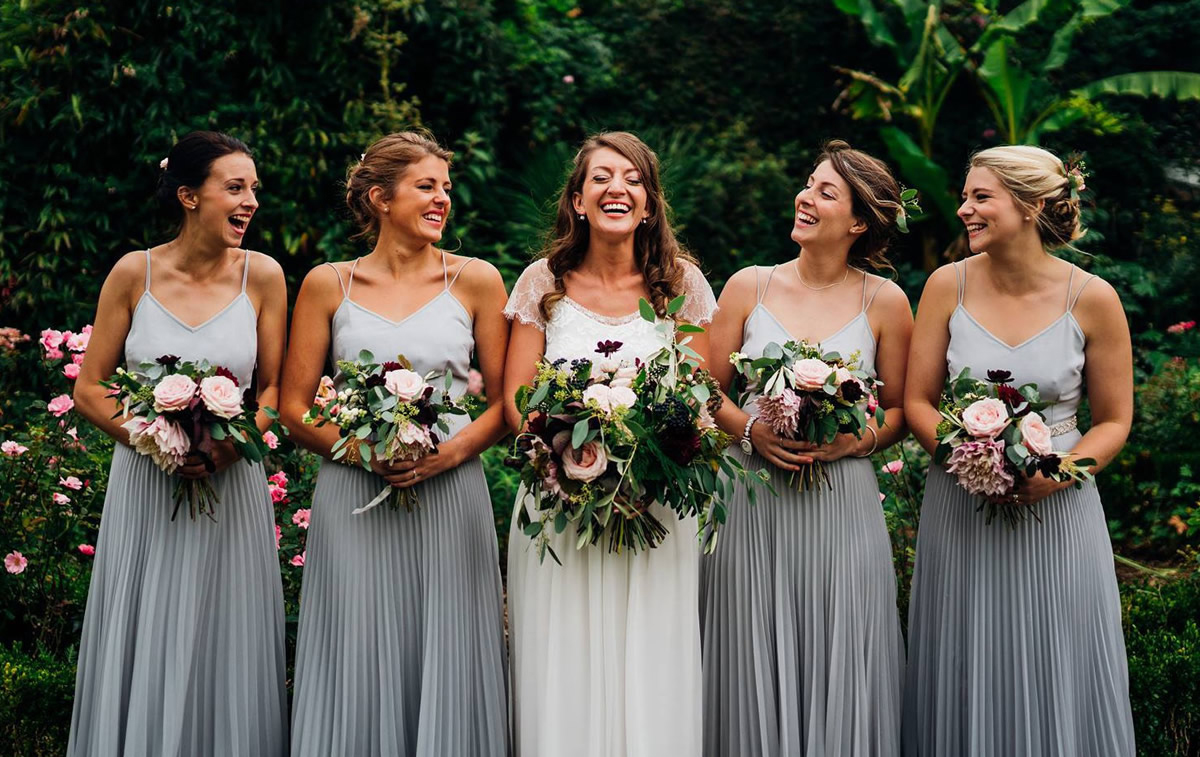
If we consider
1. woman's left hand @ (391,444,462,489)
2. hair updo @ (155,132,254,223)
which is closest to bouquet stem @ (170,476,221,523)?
woman's left hand @ (391,444,462,489)

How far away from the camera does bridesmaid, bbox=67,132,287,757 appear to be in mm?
4855

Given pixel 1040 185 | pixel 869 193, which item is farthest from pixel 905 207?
pixel 1040 185

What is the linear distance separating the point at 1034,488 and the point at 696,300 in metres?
1.56

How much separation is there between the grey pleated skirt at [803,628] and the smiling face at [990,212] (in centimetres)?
106

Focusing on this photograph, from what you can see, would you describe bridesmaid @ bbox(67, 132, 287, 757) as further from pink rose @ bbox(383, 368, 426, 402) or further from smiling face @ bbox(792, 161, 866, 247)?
smiling face @ bbox(792, 161, 866, 247)

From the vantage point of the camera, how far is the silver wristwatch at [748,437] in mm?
5055

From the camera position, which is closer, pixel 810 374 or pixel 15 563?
pixel 810 374

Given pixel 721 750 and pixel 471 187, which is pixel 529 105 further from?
pixel 721 750

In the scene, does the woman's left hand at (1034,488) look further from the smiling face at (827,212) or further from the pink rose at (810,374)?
the smiling face at (827,212)

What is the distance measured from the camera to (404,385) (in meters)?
4.56

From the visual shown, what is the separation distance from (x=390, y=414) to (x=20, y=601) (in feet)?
9.51

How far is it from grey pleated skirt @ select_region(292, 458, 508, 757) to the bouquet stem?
412 mm

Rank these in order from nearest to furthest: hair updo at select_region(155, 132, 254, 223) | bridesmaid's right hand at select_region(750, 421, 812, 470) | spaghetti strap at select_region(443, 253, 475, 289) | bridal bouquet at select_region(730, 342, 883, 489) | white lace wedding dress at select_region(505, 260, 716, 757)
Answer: bridal bouquet at select_region(730, 342, 883, 489) < white lace wedding dress at select_region(505, 260, 716, 757) < bridesmaid's right hand at select_region(750, 421, 812, 470) < hair updo at select_region(155, 132, 254, 223) < spaghetti strap at select_region(443, 253, 475, 289)

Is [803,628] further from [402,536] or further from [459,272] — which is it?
[459,272]
